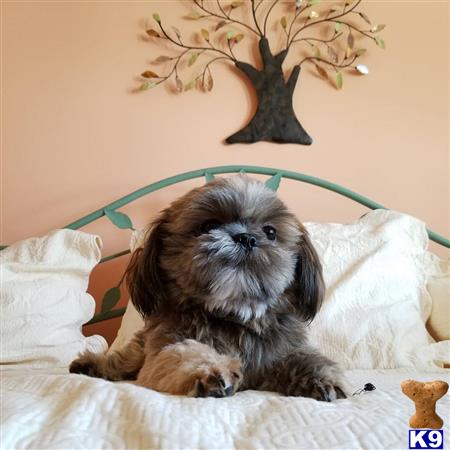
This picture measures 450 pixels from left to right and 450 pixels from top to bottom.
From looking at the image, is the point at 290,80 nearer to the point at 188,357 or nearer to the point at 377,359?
the point at 377,359

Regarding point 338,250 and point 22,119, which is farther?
point 22,119

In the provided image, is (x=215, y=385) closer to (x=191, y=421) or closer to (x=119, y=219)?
(x=191, y=421)

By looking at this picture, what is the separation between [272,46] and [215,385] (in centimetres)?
178

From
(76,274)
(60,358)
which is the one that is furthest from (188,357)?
(76,274)

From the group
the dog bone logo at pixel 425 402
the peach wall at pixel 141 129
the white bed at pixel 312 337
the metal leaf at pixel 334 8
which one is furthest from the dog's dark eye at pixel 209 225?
the metal leaf at pixel 334 8

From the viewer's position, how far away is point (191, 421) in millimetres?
611

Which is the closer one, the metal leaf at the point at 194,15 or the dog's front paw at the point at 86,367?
the dog's front paw at the point at 86,367

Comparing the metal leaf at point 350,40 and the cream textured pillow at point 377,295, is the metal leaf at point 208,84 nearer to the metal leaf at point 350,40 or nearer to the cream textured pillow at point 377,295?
the metal leaf at point 350,40

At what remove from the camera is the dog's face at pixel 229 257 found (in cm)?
97

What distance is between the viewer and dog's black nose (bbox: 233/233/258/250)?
0.98 m

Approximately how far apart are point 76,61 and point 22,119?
1.18ft

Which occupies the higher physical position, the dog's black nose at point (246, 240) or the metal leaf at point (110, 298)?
the dog's black nose at point (246, 240)

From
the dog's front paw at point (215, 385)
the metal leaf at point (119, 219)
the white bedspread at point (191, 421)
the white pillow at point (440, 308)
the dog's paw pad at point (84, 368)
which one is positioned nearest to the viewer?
the white bedspread at point (191, 421)

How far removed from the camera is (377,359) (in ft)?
4.51
